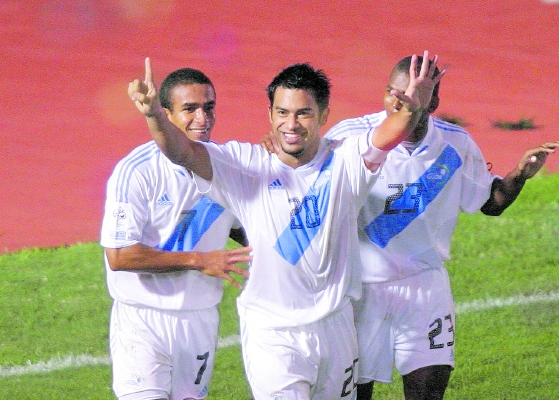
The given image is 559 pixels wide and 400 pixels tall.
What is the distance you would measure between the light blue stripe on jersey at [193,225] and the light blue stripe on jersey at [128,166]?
0.98 feet

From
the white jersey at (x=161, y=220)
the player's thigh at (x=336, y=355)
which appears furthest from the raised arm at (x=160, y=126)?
the player's thigh at (x=336, y=355)

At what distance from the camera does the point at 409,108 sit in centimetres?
452

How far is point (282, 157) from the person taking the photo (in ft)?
16.0

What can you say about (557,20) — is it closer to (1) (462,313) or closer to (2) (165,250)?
(1) (462,313)

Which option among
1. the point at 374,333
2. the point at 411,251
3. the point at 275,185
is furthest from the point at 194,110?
the point at 374,333

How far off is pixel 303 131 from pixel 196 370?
1.45 meters

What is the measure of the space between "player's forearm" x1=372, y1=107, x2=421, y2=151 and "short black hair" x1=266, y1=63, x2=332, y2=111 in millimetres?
356

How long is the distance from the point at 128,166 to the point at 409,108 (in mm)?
1555

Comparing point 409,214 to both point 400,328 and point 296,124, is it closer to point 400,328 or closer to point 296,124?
point 400,328

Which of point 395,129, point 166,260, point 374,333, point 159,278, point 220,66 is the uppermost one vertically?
point 220,66

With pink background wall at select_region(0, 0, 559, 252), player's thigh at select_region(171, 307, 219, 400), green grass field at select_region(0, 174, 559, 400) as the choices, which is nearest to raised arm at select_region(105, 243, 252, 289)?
player's thigh at select_region(171, 307, 219, 400)

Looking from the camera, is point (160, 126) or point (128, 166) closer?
point (160, 126)

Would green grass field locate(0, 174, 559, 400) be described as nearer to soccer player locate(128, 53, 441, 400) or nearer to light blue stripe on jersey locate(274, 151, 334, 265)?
soccer player locate(128, 53, 441, 400)

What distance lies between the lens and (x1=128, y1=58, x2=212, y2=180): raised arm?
14.4ft
